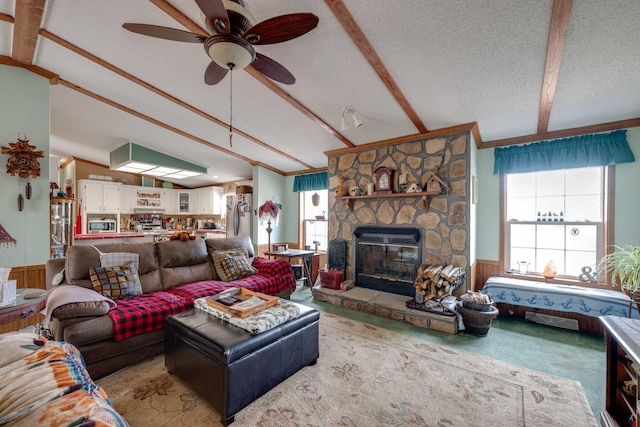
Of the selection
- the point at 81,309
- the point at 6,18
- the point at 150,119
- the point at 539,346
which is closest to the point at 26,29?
the point at 6,18

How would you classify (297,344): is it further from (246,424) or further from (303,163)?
(303,163)

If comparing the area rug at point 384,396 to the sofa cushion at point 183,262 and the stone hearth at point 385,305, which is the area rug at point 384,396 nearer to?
the stone hearth at point 385,305

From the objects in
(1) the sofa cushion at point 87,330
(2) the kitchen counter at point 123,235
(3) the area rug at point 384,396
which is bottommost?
(3) the area rug at point 384,396

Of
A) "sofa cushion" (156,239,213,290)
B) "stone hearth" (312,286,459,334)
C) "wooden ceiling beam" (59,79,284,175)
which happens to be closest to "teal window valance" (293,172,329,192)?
"wooden ceiling beam" (59,79,284,175)

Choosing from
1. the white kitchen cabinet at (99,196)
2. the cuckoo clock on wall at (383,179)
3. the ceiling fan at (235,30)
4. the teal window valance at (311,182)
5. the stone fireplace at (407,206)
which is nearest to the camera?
the ceiling fan at (235,30)

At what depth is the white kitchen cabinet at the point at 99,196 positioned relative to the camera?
625 cm

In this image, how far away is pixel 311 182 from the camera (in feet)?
18.9

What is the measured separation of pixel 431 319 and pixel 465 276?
2.46ft

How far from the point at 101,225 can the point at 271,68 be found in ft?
22.0

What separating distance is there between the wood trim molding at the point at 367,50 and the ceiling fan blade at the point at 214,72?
0.93 m

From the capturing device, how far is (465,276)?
11.3 ft

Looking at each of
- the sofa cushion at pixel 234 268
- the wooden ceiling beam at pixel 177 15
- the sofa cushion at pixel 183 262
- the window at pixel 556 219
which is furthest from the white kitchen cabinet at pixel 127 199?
the window at pixel 556 219

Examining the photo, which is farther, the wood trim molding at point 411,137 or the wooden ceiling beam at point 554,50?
the wood trim molding at point 411,137

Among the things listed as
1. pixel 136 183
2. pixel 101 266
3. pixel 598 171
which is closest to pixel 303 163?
pixel 101 266
